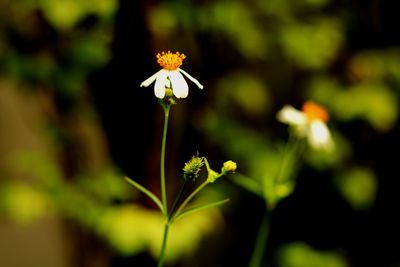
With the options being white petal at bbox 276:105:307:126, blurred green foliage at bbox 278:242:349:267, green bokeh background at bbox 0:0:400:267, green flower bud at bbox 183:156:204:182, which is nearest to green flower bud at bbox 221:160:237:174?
green flower bud at bbox 183:156:204:182

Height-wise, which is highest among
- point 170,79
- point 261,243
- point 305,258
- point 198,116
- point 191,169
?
point 198,116

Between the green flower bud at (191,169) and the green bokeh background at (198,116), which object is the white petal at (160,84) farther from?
the green bokeh background at (198,116)

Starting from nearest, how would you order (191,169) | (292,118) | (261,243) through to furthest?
(191,169), (292,118), (261,243)

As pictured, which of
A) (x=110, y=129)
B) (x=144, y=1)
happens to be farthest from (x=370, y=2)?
(x=110, y=129)

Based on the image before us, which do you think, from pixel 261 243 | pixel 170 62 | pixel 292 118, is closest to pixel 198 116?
pixel 292 118

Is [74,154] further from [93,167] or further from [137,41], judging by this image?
[137,41]

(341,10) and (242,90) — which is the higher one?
(341,10)

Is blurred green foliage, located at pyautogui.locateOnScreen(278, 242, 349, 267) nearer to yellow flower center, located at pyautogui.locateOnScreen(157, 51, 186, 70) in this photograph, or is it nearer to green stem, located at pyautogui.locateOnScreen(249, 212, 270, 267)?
green stem, located at pyautogui.locateOnScreen(249, 212, 270, 267)

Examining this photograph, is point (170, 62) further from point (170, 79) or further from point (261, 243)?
point (261, 243)
